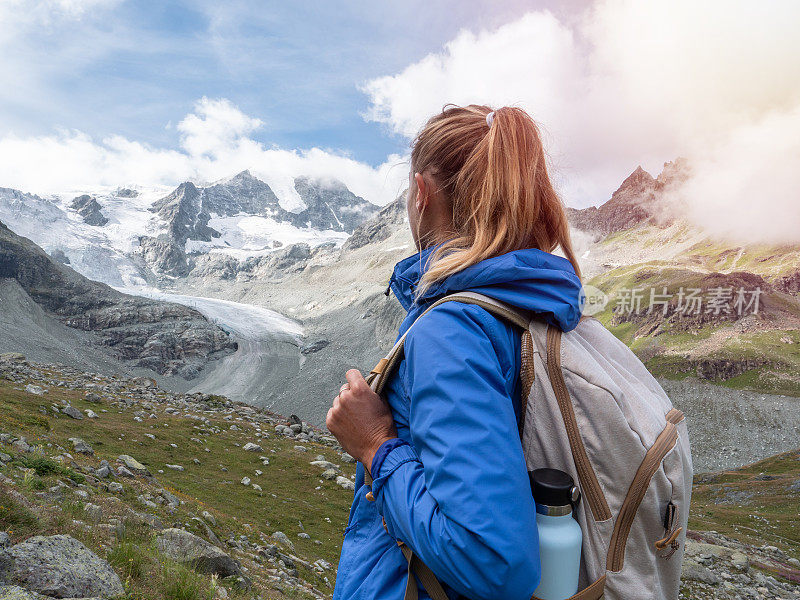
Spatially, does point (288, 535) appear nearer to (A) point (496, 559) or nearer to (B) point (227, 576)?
(B) point (227, 576)

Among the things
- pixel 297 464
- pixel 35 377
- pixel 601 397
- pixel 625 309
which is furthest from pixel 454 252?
pixel 625 309

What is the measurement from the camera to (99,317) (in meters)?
132

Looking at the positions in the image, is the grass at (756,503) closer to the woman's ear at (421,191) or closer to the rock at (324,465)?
the rock at (324,465)

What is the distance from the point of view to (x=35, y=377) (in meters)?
37.7

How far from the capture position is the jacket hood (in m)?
2.31

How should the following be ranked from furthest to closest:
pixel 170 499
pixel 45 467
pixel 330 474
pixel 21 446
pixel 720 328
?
pixel 720 328
pixel 330 474
pixel 170 499
pixel 21 446
pixel 45 467

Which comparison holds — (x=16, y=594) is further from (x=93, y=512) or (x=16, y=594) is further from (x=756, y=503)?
(x=756, y=503)

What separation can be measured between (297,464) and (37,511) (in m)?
23.0

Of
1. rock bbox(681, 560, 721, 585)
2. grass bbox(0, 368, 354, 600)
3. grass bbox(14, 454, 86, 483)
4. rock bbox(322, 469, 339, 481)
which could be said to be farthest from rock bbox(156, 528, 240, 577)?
rock bbox(681, 560, 721, 585)

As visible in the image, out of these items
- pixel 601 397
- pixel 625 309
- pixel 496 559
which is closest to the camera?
pixel 496 559

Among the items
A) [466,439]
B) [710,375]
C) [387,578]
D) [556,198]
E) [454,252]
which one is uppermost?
[556,198]

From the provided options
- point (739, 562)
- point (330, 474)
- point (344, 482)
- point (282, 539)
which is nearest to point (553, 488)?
point (282, 539)

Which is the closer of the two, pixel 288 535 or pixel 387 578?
pixel 387 578

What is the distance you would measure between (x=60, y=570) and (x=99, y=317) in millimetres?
148964
